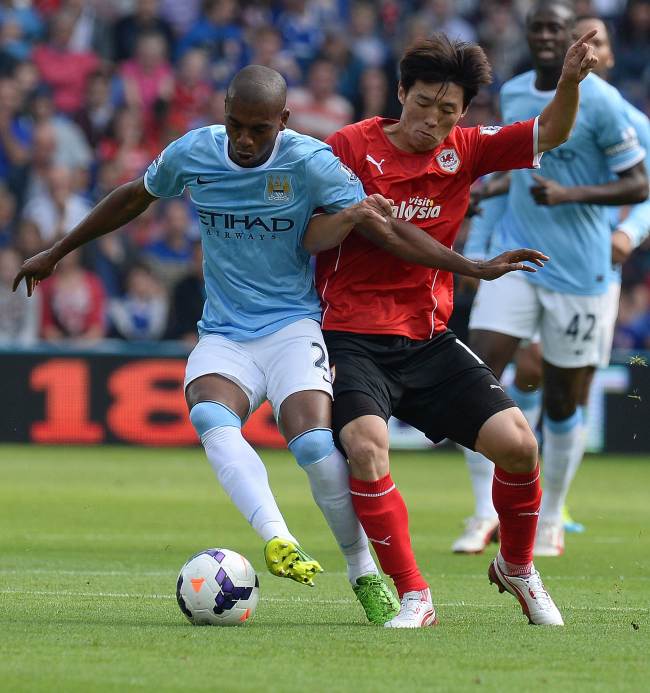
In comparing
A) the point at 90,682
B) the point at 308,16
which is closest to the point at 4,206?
the point at 308,16

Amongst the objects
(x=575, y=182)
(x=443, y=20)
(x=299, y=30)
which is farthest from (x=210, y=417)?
(x=443, y=20)

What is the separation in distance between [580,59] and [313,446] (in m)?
1.85

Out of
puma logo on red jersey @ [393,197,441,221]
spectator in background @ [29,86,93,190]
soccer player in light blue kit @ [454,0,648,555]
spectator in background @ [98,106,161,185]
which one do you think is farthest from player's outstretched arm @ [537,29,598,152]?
spectator in background @ [29,86,93,190]

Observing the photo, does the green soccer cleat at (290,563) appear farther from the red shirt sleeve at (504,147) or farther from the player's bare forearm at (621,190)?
the player's bare forearm at (621,190)

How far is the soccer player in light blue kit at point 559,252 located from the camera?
905 cm

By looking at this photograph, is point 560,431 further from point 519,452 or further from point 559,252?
point 519,452

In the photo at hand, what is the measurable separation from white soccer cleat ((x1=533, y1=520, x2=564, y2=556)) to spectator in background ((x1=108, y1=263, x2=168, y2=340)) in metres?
8.30

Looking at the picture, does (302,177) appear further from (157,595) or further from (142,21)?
(142,21)

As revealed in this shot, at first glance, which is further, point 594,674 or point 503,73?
point 503,73

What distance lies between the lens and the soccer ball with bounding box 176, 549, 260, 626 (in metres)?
5.91

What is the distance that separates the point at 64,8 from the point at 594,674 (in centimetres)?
1604

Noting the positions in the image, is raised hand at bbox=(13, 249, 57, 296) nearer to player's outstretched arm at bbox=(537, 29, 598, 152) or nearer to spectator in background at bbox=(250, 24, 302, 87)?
player's outstretched arm at bbox=(537, 29, 598, 152)

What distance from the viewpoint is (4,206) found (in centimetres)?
1762

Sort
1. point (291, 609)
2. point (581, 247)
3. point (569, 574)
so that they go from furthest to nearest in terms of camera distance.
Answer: point (581, 247), point (569, 574), point (291, 609)
